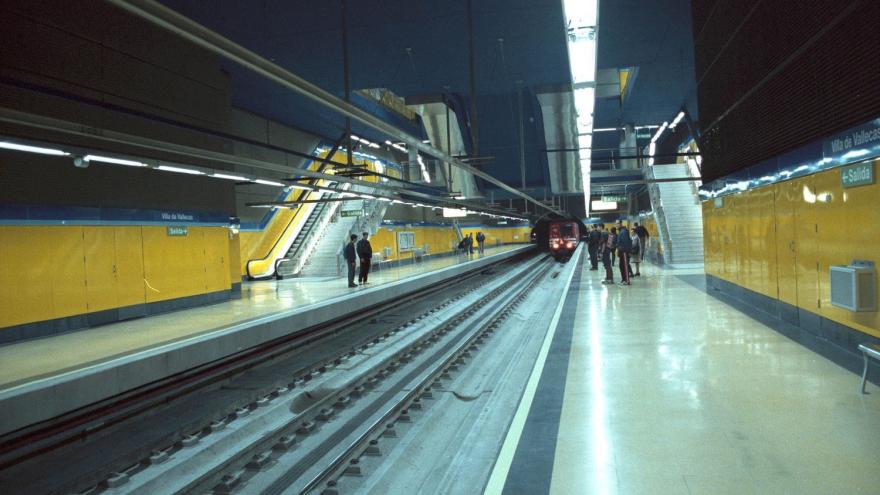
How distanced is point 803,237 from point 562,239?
24.9 metres

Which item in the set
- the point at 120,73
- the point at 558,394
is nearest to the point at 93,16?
the point at 120,73

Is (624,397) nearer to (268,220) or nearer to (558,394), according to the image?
(558,394)

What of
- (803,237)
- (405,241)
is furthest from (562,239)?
(803,237)

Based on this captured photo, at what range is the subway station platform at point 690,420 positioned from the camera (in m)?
3.19

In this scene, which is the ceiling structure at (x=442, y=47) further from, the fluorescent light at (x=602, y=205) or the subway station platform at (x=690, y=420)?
the fluorescent light at (x=602, y=205)

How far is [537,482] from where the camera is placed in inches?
127

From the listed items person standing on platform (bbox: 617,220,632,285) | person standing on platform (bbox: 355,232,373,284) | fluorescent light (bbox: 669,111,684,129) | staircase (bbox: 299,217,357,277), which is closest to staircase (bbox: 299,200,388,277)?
staircase (bbox: 299,217,357,277)

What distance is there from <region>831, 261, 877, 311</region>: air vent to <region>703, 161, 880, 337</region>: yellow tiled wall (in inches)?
4.9

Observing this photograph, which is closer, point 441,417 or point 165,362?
point 441,417

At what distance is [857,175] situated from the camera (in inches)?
213

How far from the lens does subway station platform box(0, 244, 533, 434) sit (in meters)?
5.62

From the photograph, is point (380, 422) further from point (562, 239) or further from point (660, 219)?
point (562, 239)

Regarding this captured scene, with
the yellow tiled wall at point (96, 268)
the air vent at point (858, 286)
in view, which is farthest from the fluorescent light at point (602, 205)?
the air vent at point (858, 286)

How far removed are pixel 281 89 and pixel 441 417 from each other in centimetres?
1226
